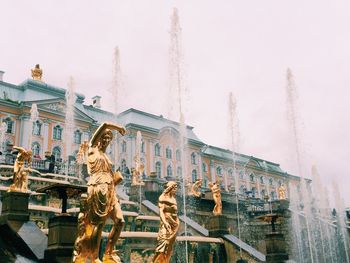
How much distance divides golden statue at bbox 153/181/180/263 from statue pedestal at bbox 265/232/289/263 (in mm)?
7225

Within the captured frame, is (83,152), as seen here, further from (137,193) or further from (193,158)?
(193,158)

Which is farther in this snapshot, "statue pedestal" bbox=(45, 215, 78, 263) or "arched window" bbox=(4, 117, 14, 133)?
"arched window" bbox=(4, 117, 14, 133)

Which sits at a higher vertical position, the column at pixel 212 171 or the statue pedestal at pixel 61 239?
the column at pixel 212 171

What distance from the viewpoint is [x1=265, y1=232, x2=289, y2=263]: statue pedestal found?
52.6ft

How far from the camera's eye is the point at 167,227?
10.1 m

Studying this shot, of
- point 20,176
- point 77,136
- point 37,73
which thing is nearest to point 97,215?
point 20,176

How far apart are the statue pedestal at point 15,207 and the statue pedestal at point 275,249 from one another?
363 inches

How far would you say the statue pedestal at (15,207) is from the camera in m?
11.0

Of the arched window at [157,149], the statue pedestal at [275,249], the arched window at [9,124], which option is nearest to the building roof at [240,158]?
the arched window at [157,149]

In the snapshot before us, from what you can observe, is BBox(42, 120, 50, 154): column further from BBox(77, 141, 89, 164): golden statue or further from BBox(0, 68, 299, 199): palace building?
BBox(77, 141, 89, 164): golden statue

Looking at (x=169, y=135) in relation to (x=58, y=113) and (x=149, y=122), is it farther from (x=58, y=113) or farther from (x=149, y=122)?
(x=58, y=113)

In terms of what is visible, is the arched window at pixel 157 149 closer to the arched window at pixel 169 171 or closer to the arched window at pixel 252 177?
the arched window at pixel 169 171

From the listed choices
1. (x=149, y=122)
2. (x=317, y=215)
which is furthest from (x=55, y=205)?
(x=149, y=122)

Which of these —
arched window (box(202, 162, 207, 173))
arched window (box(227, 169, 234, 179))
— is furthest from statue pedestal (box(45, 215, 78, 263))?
arched window (box(227, 169, 234, 179))
